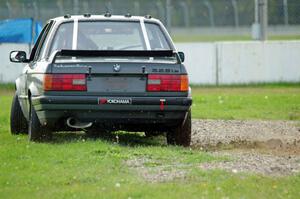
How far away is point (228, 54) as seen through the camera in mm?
24969

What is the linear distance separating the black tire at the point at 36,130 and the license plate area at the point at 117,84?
2.96 feet

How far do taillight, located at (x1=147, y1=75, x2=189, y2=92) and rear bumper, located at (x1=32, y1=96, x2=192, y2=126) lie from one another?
113mm

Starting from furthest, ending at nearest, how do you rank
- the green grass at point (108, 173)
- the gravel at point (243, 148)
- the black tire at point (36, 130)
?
the black tire at point (36, 130)
the gravel at point (243, 148)
the green grass at point (108, 173)

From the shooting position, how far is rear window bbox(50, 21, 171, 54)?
457 inches

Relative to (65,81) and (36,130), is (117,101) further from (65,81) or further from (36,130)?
(36,130)

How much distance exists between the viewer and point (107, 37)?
11750 millimetres

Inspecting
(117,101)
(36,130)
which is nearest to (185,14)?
(36,130)

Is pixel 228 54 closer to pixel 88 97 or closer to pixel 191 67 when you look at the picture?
pixel 191 67

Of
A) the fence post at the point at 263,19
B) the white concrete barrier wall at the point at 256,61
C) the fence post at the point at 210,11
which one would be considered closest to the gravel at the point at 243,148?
the white concrete barrier wall at the point at 256,61

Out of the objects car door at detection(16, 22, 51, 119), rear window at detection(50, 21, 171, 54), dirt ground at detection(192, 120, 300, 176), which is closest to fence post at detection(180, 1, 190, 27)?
dirt ground at detection(192, 120, 300, 176)

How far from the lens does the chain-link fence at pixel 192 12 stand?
91.9 feet

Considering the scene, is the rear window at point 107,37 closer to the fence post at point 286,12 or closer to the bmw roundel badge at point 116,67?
the bmw roundel badge at point 116,67

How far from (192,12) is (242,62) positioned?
467 inches

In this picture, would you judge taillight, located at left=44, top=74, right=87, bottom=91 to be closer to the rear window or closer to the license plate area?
the license plate area
